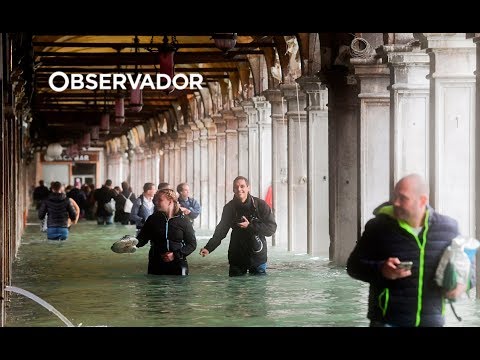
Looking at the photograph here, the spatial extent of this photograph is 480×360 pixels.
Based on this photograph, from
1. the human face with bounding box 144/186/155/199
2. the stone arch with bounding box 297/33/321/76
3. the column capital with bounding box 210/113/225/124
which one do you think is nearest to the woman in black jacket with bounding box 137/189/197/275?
the human face with bounding box 144/186/155/199

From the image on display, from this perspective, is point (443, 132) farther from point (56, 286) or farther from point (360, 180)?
point (56, 286)

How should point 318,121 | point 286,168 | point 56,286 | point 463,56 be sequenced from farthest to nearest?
1. point 286,168
2. point 318,121
3. point 56,286
4. point 463,56

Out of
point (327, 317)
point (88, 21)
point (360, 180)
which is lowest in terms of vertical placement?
point (327, 317)

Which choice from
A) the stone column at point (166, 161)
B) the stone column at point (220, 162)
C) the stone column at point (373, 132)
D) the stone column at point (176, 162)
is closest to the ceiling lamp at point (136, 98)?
the stone column at point (373, 132)

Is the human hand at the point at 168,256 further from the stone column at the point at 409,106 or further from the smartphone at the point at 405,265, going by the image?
the smartphone at the point at 405,265

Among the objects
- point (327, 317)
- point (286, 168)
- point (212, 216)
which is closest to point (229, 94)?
point (212, 216)

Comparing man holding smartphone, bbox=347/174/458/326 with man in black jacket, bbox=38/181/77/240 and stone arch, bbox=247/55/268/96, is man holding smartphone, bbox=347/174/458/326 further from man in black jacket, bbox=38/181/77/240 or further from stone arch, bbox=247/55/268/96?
stone arch, bbox=247/55/268/96

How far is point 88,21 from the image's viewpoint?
37.2 feet

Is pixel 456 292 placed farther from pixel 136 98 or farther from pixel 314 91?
pixel 136 98

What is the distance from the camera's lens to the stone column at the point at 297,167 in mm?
26484

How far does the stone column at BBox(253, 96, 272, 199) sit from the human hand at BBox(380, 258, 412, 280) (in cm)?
2263

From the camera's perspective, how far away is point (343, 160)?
71.9ft

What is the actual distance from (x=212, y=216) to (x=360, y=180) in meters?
20.6

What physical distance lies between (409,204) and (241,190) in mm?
8585
